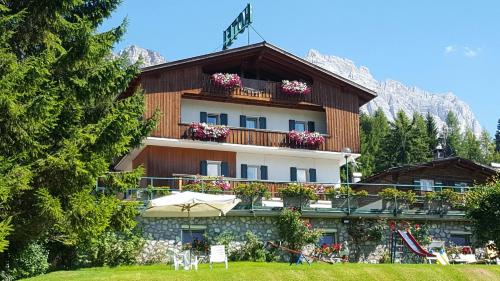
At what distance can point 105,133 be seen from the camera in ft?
57.0

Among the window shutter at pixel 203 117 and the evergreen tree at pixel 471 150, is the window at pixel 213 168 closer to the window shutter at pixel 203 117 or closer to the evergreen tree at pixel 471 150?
the window shutter at pixel 203 117

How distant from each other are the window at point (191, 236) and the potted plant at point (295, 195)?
3328mm

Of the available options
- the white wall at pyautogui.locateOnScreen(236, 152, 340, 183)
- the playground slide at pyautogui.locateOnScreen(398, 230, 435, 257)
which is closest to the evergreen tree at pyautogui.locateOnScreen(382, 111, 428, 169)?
the white wall at pyautogui.locateOnScreen(236, 152, 340, 183)

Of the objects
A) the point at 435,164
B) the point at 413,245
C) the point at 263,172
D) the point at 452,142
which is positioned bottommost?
the point at 413,245

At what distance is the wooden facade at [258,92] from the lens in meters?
29.4

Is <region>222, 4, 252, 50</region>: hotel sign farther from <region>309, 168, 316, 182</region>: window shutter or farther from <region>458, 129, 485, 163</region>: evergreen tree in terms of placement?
<region>458, 129, 485, 163</region>: evergreen tree

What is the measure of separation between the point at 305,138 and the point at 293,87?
8.57 feet

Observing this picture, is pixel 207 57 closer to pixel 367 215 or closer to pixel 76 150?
pixel 367 215

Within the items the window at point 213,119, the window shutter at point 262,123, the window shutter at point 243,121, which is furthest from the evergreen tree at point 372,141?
the window at point 213,119

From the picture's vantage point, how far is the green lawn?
16719mm

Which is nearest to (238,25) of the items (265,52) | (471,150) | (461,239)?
(265,52)

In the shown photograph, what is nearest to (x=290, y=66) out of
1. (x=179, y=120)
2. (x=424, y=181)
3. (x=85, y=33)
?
(x=179, y=120)

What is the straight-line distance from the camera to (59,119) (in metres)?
17.2

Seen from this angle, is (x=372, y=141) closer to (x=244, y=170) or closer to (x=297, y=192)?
(x=244, y=170)
